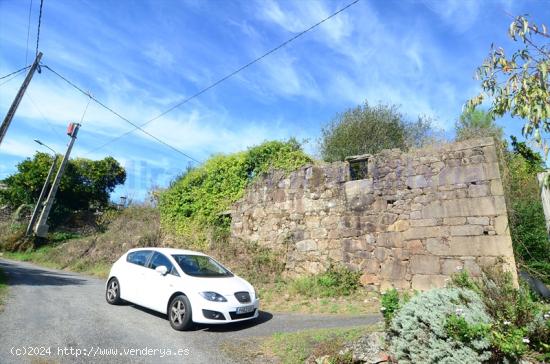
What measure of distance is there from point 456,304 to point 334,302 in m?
4.76

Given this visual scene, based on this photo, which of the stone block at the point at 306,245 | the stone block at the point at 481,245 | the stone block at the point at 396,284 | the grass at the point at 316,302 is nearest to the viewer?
the stone block at the point at 481,245

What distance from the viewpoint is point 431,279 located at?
8.26 meters

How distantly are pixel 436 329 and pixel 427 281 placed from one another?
Answer: 5.00 m

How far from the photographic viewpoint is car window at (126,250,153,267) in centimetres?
763

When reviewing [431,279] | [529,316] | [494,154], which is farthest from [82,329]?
[494,154]

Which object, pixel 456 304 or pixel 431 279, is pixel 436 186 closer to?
pixel 431 279

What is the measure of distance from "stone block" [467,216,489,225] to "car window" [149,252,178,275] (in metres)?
6.76

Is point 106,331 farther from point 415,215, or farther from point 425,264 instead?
point 415,215

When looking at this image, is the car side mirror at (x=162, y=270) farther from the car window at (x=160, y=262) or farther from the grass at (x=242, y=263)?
the grass at (x=242, y=263)

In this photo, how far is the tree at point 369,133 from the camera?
1462cm

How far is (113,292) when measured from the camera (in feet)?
25.8

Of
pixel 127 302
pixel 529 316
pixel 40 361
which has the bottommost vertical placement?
pixel 40 361

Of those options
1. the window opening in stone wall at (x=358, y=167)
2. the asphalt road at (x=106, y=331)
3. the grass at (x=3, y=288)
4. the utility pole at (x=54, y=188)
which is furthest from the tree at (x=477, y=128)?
the utility pole at (x=54, y=188)

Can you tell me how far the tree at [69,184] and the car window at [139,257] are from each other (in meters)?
19.7
